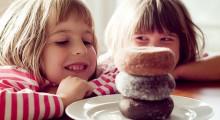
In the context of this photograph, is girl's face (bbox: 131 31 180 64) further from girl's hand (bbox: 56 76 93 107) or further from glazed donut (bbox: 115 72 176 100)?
glazed donut (bbox: 115 72 176 100)

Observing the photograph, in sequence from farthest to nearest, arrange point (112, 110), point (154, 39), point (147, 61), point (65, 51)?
point (154, 39) < point (65, 51) < point (112, 110) < point (147, 61)

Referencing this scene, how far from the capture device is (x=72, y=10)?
105cm

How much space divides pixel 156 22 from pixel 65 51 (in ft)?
1.13

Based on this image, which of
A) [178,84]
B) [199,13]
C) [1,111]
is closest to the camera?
[1,111]

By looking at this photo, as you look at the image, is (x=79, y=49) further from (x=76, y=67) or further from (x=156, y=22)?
(x=156, y=22)

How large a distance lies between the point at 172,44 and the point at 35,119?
2.01ft

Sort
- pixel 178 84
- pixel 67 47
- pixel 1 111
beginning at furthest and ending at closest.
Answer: pixel 178 84
pixel 67 47
pixel 1 111

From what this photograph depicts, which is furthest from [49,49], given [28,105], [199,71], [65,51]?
[199,71]

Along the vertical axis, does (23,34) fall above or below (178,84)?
above

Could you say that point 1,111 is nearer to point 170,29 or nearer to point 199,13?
point 170,29

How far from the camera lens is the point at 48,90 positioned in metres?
1.04

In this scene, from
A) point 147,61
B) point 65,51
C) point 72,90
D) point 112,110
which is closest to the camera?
point 147,61

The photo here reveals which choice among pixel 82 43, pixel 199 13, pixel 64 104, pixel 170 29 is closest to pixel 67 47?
pixel 82 43

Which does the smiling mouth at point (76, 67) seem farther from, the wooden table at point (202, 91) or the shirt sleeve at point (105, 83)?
the wooden table at point (202, 91)
